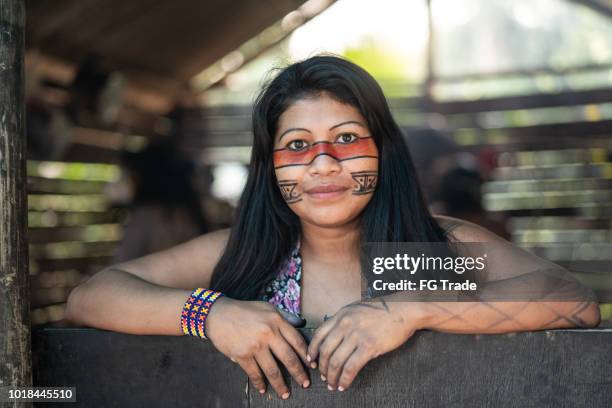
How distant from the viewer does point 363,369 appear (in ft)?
5.43

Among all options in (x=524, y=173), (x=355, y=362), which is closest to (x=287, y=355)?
(x=355, y=362)

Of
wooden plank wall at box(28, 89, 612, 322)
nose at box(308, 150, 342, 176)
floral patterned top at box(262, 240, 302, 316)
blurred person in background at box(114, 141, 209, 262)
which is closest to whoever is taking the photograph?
nose at box(308, 150, 342, 176)

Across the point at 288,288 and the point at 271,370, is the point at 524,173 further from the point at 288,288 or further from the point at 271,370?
the point at 271,370

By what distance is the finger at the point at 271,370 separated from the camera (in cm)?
161

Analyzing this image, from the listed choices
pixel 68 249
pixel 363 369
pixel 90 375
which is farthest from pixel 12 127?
pixel 68 249

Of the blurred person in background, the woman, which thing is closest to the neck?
the woman

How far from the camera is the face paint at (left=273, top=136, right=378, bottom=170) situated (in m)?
1.97

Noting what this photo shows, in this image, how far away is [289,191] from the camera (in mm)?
2053

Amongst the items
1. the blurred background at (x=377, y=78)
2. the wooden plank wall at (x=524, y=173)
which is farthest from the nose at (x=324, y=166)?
the wooden plank wall at (x=524, y=173)

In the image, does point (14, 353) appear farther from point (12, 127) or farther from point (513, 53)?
point (513, 53)

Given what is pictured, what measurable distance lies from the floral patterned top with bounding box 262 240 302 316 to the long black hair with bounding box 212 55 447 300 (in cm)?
2

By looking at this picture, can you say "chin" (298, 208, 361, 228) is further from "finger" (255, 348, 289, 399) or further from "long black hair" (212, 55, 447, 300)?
"finger" (255, 348, 289, 399)

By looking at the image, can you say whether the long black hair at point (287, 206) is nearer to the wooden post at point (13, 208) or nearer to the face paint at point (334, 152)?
the face paint at point (334, 152)

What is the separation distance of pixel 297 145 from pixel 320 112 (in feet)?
0.37
